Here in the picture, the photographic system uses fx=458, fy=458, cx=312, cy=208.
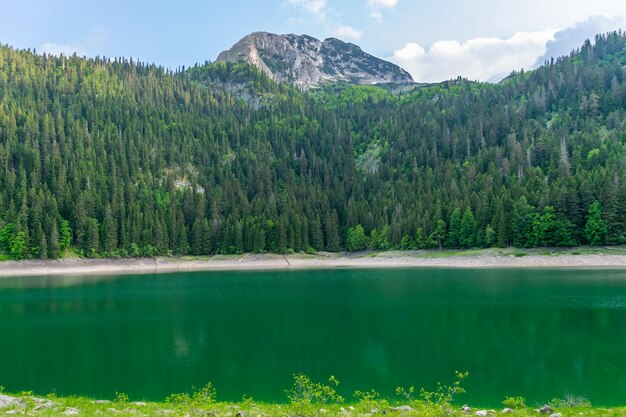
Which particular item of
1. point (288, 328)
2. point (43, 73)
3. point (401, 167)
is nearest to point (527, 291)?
point (288, 328)

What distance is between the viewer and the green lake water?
760 inches

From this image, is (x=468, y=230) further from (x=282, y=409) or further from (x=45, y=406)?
(x=45, y=406)

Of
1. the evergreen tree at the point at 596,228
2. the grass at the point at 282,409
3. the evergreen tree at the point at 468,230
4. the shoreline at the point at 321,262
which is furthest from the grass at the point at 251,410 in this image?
the evergreen tree at the point at 468,230

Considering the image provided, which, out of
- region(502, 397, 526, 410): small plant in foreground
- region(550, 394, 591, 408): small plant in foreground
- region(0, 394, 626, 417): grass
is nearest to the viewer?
region(0, 394, 626, 417): grass

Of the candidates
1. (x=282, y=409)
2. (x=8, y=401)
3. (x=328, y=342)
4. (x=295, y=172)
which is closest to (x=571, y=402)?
(x=282, y=409)

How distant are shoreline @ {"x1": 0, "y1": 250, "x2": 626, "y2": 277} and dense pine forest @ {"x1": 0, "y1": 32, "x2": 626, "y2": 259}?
9.52 feet

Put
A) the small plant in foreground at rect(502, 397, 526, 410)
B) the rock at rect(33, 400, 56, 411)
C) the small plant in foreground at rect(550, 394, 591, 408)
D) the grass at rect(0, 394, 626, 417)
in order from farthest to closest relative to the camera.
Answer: the small plant in foreground at rect(502, 397, 526, 410), the small plant in foreground at rect(550, 394, 591, 408), the rock at rect(33, 400, 56, 411), the grass at rect(0, 394, 626, 417)

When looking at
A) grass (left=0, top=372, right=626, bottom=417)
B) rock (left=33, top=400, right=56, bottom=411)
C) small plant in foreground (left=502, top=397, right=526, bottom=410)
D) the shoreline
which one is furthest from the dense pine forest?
rock (left=33, top=400, right=56, bottom=411)

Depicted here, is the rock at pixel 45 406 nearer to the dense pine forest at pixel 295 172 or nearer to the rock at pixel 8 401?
the rock at pixel 8 401

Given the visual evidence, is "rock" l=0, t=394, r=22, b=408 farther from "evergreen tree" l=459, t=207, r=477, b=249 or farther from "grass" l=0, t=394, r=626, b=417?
"evergreen tree" l=459, t=207, r=477, b=249

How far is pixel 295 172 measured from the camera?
174 meters

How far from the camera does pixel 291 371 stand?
21.1m

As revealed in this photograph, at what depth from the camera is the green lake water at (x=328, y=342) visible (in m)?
19.3

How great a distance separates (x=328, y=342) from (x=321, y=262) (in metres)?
80.7
